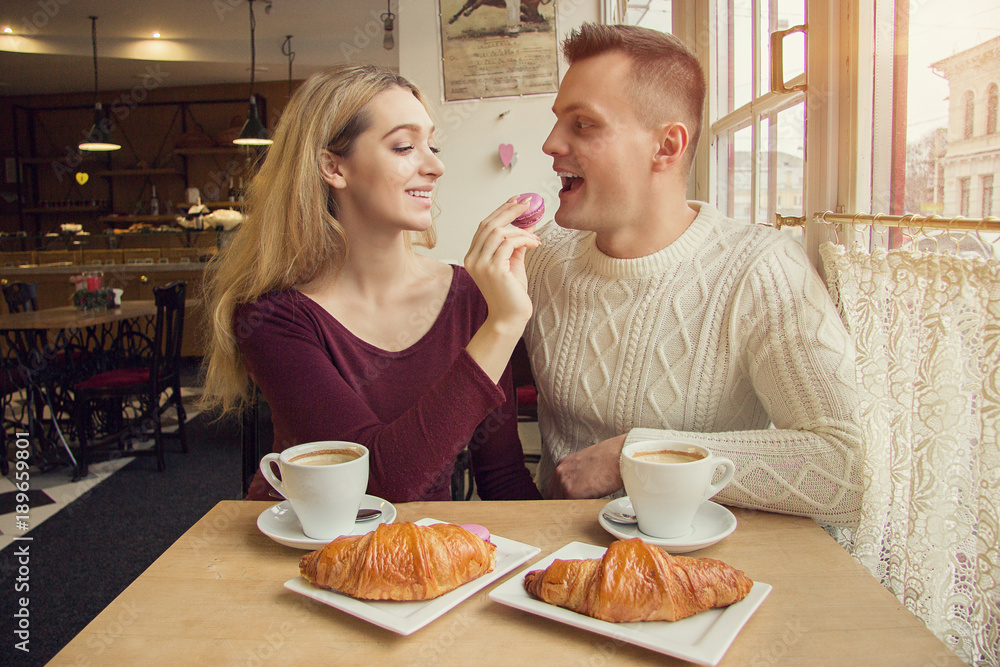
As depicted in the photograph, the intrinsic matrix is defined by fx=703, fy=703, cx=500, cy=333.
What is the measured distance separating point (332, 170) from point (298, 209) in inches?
4.6

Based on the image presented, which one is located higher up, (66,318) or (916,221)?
(916,221)

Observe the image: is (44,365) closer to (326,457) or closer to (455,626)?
(326,457)

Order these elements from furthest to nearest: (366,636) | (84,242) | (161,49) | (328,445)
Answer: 1. (161,49)
2. (84,242)
3. (328,445)
4. (366,636)

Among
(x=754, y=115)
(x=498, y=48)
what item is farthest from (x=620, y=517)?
(x=498, y=48)

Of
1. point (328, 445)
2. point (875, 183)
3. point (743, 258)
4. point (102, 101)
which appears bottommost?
point (328, 445)

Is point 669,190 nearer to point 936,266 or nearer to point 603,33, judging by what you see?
point 603,33

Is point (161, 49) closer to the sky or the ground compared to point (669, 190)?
closer to the sky

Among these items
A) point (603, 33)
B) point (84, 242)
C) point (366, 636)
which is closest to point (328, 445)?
point (366, 636)

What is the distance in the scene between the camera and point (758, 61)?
5.83ft

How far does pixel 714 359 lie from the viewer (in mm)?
1241

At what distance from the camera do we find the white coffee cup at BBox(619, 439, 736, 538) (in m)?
0.82

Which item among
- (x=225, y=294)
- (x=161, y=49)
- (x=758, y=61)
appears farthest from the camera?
(x=161, y=49)

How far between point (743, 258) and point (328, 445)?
782mm
